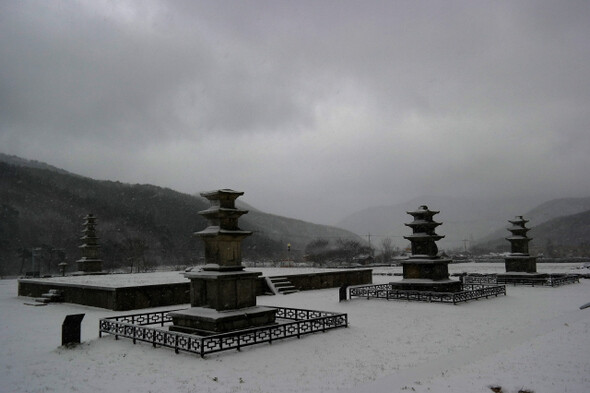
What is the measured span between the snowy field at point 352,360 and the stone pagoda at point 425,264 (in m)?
7.76

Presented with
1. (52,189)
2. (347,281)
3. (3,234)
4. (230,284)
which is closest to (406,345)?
(230,284)

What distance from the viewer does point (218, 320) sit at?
15438mm

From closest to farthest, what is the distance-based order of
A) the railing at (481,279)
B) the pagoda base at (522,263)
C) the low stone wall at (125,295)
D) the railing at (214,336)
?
the railing at (214,336) → the low stone wall at (125,295) → the pagoda base at (522,263) → the railing at (481,279)

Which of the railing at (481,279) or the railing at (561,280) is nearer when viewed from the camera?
the railing at (561,280)

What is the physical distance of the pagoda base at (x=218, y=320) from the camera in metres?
15.6

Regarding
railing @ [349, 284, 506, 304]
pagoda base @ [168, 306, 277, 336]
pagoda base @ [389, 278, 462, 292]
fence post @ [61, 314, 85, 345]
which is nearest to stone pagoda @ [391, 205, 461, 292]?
pagoda base @ [389, 278, 462, 292]

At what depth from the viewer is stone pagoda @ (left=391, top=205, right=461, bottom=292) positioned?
28.3 meters

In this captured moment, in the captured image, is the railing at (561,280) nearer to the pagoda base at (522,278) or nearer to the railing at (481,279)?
the pagoda base at (522,278)

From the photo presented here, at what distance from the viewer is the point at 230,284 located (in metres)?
16.8

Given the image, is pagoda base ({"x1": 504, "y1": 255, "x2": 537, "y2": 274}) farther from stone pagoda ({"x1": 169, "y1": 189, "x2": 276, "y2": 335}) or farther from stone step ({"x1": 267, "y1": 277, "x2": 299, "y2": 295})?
stone pagoda ({"x1": 169, "y1": 189, "x2": 276, "y2": 335})

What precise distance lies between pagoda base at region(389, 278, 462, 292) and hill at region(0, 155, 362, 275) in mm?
53238

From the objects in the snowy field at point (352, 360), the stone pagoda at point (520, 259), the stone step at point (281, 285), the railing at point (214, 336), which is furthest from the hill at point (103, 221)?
the snowy field at point (352, 360)

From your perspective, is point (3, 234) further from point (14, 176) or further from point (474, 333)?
point (474, 333)

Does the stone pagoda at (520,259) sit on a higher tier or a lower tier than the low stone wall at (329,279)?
higher
